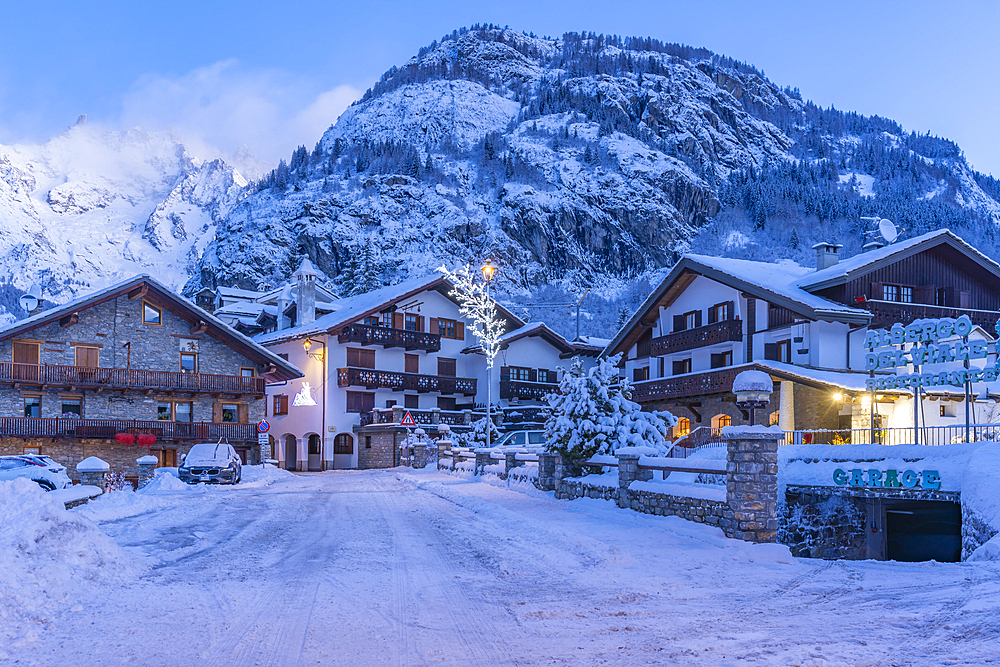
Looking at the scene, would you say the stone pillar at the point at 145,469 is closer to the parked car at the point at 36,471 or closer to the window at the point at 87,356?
the parked car at the point at 36,471

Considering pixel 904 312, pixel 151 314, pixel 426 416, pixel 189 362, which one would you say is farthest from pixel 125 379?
pixel 904 312

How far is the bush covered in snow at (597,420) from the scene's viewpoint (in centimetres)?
2188

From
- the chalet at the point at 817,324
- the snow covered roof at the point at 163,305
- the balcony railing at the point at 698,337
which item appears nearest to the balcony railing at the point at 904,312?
the chalet at the point at 817,324

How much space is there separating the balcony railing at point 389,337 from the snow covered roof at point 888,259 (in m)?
24.5

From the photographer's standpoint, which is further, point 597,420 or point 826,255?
point 826,255

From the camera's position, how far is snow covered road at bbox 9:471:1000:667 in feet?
23.4

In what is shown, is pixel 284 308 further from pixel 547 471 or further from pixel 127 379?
pixel 547 471

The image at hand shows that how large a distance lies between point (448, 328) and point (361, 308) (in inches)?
274

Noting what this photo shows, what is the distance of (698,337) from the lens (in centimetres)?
3997

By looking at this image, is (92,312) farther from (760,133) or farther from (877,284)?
(760,133)

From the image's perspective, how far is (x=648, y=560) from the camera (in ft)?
39.1

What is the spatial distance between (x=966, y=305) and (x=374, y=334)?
1293 inches

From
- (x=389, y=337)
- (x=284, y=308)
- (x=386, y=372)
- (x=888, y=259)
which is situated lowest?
(x=386, y=372)

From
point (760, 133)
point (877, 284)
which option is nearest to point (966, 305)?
point (877, 284)
